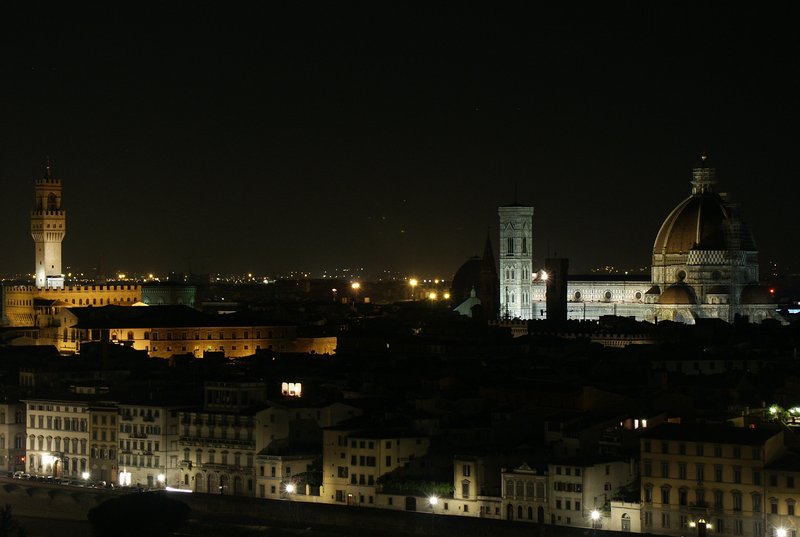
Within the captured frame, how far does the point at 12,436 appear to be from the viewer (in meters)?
79.4

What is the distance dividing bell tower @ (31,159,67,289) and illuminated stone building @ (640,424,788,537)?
76.5 metres

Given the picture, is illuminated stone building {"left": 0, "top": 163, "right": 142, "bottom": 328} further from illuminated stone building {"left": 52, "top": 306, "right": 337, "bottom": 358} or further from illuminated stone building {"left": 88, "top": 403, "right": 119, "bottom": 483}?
illuminated stone building {"left": 88, "top": 403, "right": 119, "bottom": 483}

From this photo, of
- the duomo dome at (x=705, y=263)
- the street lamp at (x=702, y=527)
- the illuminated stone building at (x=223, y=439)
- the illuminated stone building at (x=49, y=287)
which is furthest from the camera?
the duomo dome at (x=705, y=263)

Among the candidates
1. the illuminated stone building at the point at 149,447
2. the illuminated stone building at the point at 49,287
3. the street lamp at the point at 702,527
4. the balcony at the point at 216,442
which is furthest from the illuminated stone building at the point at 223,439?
the illuminated stone building at the point at 49,287

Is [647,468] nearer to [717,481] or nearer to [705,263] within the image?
[717,481]

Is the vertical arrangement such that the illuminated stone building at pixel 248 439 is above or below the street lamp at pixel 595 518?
above

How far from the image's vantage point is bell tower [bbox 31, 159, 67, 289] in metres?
131

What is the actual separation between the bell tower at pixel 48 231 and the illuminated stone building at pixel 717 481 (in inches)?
3013

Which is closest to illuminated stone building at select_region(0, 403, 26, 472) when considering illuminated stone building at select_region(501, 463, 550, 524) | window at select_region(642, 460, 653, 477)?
illuminated stone building at select_region(501, 463, 550, 524)

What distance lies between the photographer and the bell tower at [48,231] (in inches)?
5157

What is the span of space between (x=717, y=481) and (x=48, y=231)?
8048 cm

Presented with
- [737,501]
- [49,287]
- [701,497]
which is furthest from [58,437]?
[49,287]

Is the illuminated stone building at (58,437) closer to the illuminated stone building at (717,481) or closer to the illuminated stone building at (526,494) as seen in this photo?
the illuminated stone building at (526,494)

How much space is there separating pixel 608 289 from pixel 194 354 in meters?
48.4
